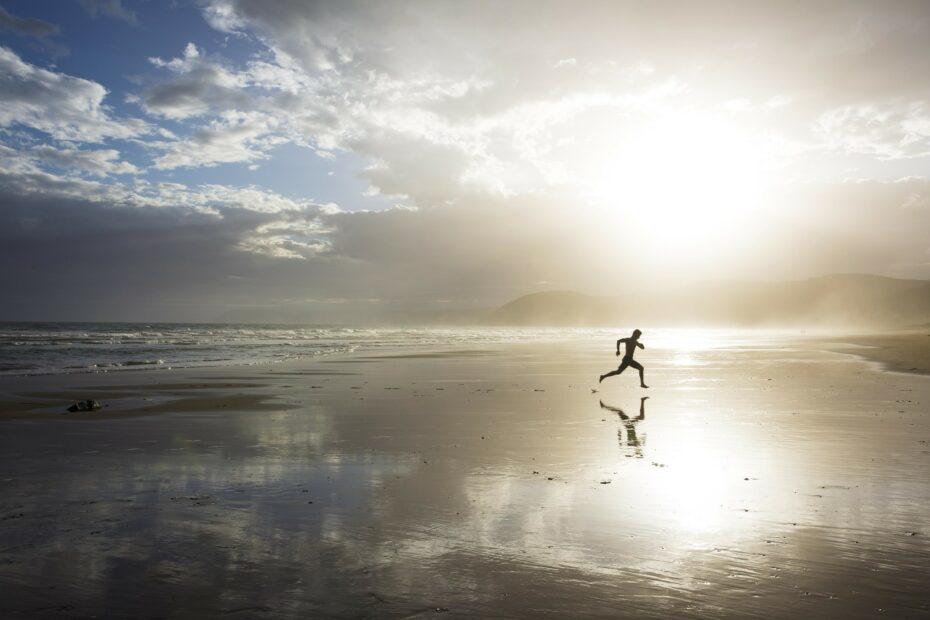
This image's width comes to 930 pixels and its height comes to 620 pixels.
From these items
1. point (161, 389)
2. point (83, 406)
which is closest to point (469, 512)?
point (83, 406)

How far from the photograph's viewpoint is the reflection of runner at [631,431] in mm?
11609

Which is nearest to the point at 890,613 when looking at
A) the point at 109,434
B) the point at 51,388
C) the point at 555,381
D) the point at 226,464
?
the point at 226,464

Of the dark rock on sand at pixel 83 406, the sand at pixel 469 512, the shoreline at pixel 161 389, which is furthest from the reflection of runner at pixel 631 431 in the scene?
the dark rock on sand at pixel 83 406

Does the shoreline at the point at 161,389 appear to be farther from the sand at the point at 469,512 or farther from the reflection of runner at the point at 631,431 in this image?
the reflection of runner at the point at 631,431

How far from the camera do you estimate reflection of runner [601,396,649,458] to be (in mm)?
11609

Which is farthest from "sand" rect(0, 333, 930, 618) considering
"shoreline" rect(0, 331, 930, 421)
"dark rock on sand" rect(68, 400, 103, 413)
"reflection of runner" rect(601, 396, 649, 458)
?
"dark rock on sand" rect(68, 400, 103, 413)

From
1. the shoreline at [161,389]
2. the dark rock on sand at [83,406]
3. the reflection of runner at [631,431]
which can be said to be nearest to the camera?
the reflection of runner at [631,431]

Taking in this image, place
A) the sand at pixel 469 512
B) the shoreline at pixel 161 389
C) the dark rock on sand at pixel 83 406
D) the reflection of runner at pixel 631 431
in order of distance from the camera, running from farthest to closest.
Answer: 1. the shoreline at pixel 161 389
2. the dark rock on sand at pixel 83 406
3. the reflection of runner at pixel 631 431
4. the sand at pixel 469 512

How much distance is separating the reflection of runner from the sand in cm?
9

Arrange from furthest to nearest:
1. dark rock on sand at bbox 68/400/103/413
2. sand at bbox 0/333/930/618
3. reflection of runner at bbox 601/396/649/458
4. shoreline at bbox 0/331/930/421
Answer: shoreline at bbox 0/331/930/421 → dark rock on sand at bbox 68/400/103/413 → reflection of runner at bbox 601/396/649/458 → sand at bbox 0/333/930/618

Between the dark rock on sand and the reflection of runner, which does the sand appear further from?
the dark rock on sand

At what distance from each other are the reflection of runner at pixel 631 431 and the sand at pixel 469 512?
9 centimetres

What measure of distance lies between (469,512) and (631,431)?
6.76 metres

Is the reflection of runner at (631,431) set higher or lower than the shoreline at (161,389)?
lower
